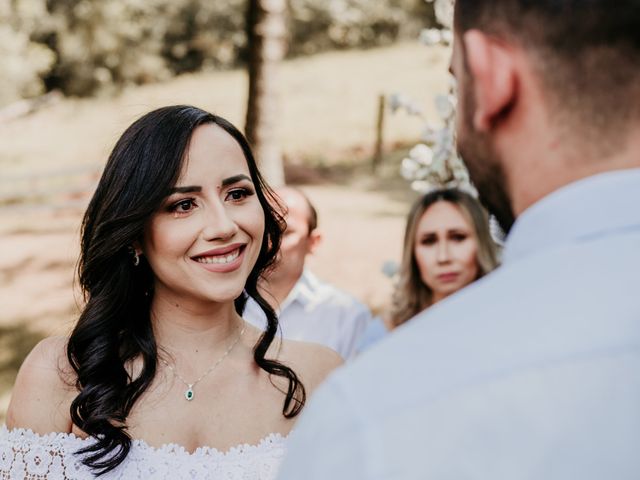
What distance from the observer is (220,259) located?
2.35 metres

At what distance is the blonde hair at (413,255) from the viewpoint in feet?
13.7

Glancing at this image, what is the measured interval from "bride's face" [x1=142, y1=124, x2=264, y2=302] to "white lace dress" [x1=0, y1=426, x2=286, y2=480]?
0.47m

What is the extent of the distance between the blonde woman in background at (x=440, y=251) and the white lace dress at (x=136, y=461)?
6.26ft

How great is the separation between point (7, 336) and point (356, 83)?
58.3 feet

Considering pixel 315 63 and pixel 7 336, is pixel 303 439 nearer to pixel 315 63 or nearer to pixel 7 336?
pixel 7 336

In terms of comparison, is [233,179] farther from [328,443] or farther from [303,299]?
[303,299]

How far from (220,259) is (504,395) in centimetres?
158

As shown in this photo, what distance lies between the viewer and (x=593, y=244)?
947 mm

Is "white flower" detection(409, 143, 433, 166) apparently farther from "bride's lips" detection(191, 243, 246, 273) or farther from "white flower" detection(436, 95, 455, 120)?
"bride's lips" detection(191, 243, 246, 273)

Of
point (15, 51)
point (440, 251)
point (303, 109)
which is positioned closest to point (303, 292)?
point (440, 251)

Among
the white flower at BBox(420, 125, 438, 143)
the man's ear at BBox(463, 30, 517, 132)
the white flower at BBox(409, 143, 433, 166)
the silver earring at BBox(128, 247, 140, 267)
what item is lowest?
the white flower at BBox(409, 143, 433, 166)

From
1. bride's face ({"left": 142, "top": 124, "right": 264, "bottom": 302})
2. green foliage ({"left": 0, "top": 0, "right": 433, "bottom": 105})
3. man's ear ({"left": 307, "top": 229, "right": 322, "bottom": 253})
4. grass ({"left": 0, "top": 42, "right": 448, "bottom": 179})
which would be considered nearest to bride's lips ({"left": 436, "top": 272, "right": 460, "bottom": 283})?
man's ear ({"left": 307, "top": 229, "right": 322, "bottom": 253})

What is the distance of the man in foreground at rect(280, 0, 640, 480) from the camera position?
2.81 ft

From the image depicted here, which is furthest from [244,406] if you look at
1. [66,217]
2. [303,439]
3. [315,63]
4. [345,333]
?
[315,63]
